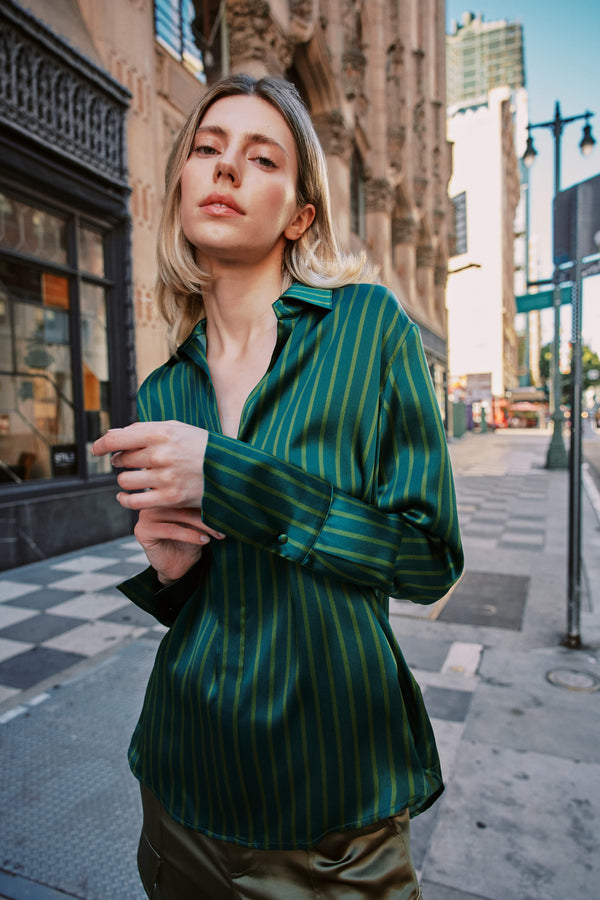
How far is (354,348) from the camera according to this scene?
1.01 m

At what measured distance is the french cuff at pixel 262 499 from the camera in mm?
879

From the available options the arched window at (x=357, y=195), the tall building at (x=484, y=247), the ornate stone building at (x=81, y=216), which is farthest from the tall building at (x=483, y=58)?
the ornate stone building at (x=81, y=216)

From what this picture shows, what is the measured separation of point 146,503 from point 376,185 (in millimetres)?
23139

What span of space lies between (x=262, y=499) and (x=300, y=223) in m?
0.65

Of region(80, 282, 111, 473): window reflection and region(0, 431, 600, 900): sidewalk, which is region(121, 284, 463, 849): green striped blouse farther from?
region(80, 282, 111, 473): window reflection

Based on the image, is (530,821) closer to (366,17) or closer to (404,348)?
(404,348)

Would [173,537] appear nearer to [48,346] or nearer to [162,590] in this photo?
[162,590]

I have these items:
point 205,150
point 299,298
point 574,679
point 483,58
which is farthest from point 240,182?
point 483,58

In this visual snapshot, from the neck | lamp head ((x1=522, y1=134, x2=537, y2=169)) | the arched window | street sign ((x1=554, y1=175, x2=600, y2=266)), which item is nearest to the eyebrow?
the neck

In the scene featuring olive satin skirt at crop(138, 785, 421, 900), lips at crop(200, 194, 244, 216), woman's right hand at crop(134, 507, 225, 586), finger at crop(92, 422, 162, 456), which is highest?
lips at crop(200, 194, 244, 216)

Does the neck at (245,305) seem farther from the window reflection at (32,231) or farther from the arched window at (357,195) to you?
the arched window at (357,195)

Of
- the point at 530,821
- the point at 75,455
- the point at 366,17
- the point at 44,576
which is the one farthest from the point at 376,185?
the point at 530,821

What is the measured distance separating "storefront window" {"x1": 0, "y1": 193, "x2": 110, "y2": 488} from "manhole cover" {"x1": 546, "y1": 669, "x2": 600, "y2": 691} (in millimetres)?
6108

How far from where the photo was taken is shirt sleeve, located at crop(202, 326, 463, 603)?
89cm
